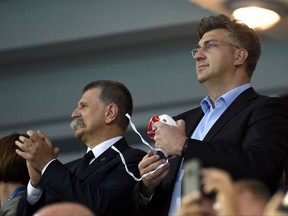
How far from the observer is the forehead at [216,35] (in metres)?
4.32

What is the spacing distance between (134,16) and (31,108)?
1.43 m

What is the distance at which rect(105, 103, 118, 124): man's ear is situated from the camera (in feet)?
15.8

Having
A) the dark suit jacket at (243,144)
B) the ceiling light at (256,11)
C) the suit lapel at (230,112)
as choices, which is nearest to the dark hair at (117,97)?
the dark suit jacket at (243,144)

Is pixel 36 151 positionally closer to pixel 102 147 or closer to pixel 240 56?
pixel 102 147

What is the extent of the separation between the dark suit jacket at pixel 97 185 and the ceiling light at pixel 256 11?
185 centimetres

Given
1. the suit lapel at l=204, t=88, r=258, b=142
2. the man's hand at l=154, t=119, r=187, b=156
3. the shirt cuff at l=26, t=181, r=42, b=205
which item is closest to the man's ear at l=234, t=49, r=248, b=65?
the suit lapel at l=204, t=88, r=258, b=142

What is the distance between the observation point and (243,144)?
12.7ft

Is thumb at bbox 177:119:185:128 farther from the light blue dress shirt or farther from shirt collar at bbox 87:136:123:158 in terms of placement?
shirt collar at bbox 87:136:123:158

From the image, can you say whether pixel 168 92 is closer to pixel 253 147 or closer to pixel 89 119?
pixel 89 119

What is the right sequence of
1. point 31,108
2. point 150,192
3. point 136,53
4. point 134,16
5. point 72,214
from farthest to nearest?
point 31,108, point 136,53, point 134,16, point 150,192, point 72,214

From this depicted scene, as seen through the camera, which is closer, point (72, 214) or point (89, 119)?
point (72, 214)

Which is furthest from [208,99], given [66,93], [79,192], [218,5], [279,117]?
[66,93]

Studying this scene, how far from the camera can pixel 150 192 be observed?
407 cm

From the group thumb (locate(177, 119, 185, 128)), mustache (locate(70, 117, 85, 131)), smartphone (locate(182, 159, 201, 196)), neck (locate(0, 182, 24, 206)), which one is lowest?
neck (locate(0, 182, 24, 206))
